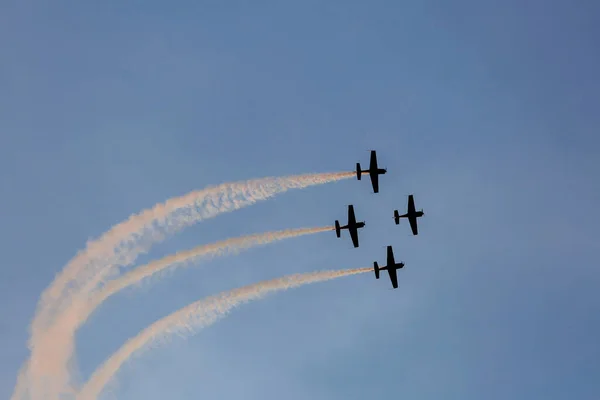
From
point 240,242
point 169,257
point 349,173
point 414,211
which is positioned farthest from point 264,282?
point 414,211

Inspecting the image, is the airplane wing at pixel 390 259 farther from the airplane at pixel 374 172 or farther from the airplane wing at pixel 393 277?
the airplane at pixel 374 172

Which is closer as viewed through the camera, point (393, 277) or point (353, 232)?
point (353, 232)

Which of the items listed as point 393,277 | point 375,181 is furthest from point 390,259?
point 375,181

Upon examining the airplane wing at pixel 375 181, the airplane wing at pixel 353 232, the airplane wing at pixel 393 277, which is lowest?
the airplane wing at pixel 393 277

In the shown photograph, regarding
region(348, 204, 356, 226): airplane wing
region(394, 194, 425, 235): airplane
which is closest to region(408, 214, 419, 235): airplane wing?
region(394, 194, 425, 235): airplane

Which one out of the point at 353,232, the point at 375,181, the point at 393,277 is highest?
the point at 375,181

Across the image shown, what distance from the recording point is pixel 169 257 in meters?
73.6

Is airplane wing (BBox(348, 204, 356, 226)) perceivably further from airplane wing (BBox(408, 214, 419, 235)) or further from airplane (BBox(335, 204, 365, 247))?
airplane wing (BBox(408, 214, 419, 235))

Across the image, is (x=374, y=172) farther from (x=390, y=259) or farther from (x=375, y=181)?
(x=390, y=259)

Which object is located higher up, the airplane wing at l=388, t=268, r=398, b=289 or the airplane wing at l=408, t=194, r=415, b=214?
the airplane wing at l=408, t=194, r=415, b=214

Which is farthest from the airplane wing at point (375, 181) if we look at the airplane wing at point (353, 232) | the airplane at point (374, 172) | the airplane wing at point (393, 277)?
the airplane wing at point (393, 277)

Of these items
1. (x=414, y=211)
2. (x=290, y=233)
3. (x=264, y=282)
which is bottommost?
(x=264, y=282)

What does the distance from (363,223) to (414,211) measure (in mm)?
7104

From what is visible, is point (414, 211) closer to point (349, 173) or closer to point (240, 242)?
point (349, 173)
